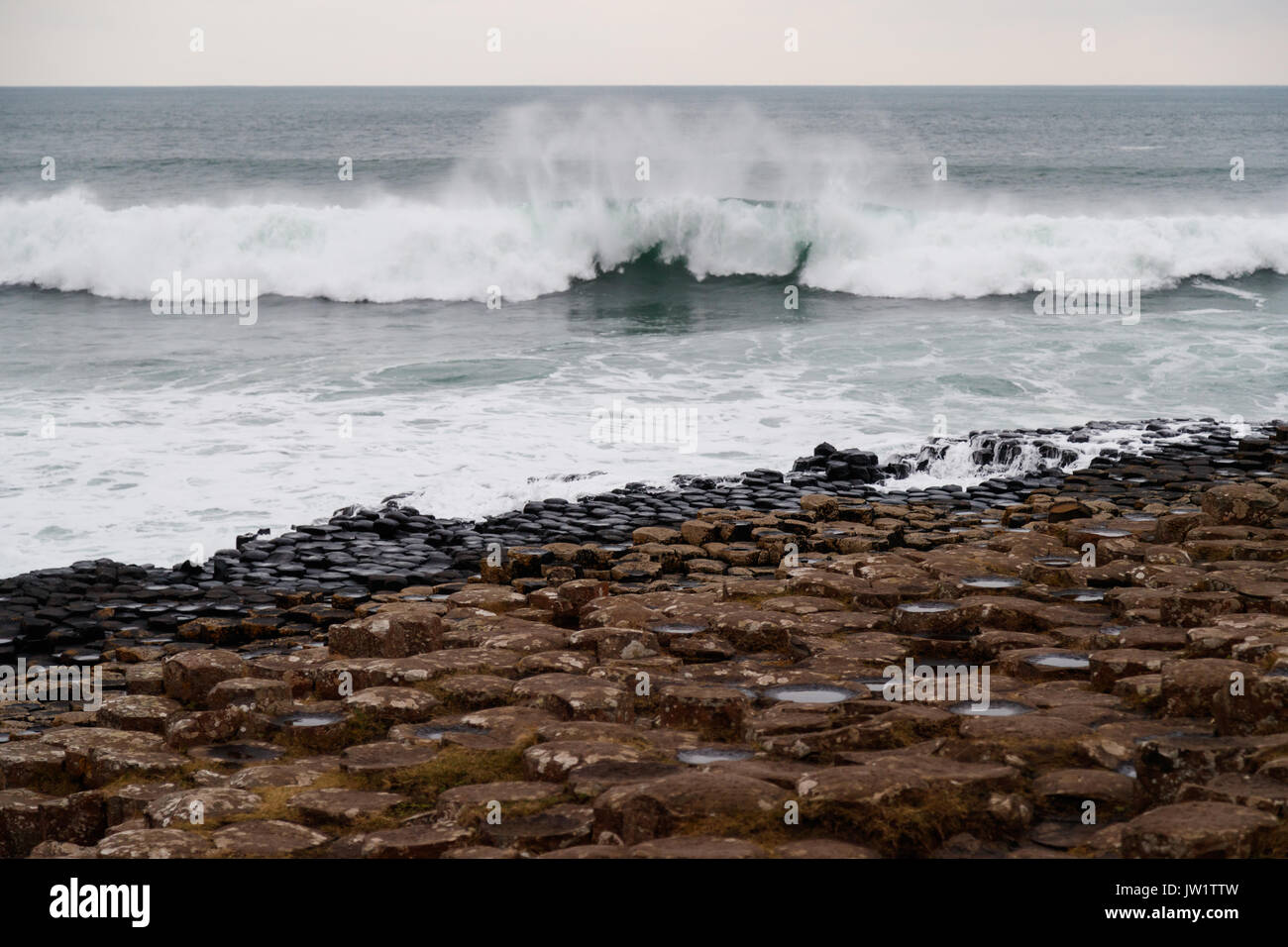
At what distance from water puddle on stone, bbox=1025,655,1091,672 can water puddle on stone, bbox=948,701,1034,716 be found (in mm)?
556

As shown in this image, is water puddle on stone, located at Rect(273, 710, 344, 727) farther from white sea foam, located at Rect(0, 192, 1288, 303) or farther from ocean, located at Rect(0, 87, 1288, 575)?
white sea foam, located at Rect(0, 192, 1288, 303)

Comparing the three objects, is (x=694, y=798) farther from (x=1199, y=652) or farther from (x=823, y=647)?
(x=1199, y=652)

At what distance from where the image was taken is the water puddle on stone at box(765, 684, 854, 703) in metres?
4.70

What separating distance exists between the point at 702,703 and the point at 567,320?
2034cm

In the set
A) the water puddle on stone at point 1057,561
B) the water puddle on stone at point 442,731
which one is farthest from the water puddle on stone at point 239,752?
the water puddle on stone at point 1057,561

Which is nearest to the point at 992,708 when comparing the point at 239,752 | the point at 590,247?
the point at 239,752

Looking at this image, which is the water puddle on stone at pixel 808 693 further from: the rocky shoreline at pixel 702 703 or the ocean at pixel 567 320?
the ocean at pixel 567 320

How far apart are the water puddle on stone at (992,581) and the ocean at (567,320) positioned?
6.18 m

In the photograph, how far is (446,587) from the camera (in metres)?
8.21

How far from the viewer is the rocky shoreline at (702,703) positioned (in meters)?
3.49

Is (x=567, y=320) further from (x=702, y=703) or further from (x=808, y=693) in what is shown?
(x=702, y=703)

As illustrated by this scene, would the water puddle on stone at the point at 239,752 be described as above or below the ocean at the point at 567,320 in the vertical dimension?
below

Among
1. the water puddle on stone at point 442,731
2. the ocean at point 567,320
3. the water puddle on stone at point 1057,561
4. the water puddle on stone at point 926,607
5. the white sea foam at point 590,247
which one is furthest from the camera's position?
the white sea foam at point 590,247

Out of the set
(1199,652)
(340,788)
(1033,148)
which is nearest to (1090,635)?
(1199,652)
